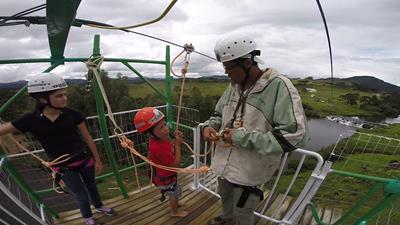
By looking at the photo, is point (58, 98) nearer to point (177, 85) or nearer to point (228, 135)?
point (228, 135)

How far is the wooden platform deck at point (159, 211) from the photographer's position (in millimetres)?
3256

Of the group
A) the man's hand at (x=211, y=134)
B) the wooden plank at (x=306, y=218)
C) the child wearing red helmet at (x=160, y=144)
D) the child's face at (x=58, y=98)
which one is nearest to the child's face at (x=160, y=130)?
the child wearing red helmet at (x=160, y=144)

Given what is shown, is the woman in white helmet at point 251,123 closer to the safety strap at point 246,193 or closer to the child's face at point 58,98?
the safety strap at point 246,193

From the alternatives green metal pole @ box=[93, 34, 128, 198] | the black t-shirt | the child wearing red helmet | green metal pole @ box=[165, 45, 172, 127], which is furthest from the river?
the black t-shirt

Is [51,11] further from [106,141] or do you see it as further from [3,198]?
[106,141]

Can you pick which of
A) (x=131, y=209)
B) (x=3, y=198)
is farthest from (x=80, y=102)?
(x=3, y=198)

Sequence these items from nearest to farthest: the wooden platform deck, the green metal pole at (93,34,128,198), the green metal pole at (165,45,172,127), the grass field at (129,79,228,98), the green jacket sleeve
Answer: the green jacket sleeve
the green metal pole at (93,34,128,198)
the wooden platform deck
the green metal pole at (165,45,172,127)
the grass field at (129,79,228,98)

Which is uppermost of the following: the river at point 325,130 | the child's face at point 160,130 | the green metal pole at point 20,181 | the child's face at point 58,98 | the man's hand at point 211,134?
the child's face at point 58,98

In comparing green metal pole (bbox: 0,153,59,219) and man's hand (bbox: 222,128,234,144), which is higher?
man's hand (bbox: 222,128,234,144)

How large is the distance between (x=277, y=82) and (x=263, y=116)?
0.82ft

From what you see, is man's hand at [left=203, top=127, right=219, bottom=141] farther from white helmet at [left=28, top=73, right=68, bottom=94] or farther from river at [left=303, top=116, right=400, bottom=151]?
river at [left=303, top=116, right=400, bottom=151]

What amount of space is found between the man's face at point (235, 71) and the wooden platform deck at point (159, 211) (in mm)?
1857

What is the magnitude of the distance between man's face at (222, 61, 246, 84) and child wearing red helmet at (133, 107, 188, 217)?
902 mm

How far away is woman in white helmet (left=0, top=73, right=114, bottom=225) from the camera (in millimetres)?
2410
